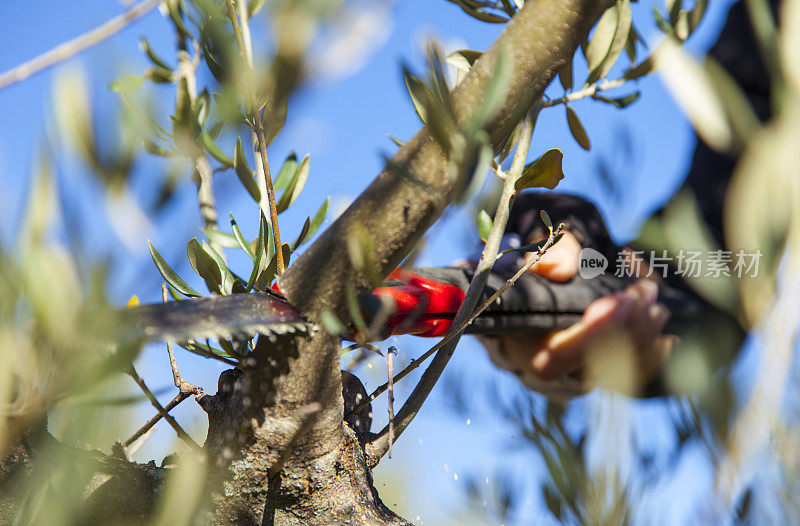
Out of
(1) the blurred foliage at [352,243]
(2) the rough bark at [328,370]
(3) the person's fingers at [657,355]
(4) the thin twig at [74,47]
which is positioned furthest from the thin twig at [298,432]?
(3) the person's fingers at [657,355]

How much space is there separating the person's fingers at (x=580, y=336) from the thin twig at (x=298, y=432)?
277 millimetres

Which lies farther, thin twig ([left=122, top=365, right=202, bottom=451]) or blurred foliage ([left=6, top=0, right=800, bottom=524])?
thin twig ([left=122, top=365, right=202, bottom=451])

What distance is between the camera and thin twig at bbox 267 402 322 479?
359 mm

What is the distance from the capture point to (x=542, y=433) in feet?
0.98

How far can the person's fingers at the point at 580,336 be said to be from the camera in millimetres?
548

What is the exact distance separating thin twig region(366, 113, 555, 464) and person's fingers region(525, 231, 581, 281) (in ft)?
0.56

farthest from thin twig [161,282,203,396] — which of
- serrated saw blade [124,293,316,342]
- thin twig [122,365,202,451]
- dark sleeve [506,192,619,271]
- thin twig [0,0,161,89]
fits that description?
dark sleeve [506,192,619,271]

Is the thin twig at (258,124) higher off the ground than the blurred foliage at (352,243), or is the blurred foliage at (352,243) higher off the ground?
the thin twig at (258,124)

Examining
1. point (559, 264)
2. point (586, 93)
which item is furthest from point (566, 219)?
point (586, 93)

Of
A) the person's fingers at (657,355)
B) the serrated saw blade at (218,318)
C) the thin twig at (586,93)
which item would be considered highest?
the thin twig at (586,93)

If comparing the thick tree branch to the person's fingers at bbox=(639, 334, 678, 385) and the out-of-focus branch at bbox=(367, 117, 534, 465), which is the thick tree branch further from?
the person's fingers at bbox=(639, 334, 678, 385)

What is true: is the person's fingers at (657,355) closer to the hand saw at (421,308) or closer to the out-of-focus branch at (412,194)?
the hand saw at (421,308)

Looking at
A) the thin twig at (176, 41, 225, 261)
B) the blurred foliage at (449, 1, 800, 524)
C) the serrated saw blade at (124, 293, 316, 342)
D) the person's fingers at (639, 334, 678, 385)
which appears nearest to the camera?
the blurred foliage at (449, 1, 800, 524)

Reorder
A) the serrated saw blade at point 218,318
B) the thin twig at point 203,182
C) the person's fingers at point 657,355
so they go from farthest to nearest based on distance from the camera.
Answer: the person's fingers at point 657,355
the thin twig at point 203,182
the serrated saw blade at point 218,318
